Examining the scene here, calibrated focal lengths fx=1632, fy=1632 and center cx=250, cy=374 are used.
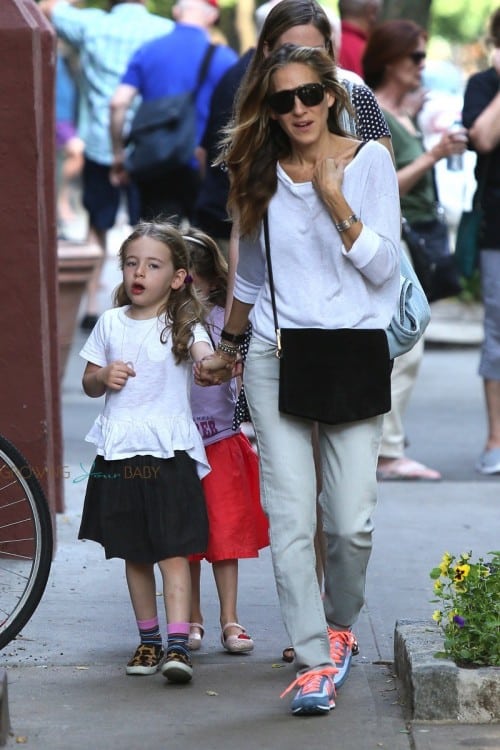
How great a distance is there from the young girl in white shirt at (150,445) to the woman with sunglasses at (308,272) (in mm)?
375

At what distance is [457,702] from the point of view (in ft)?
14.5

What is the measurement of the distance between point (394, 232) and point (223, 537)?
1.18 metres

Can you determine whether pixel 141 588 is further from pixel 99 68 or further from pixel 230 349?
pixel 99 68

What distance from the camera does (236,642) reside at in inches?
204

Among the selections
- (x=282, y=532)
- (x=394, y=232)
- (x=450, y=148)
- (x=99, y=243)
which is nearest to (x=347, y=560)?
(x=282, y=532)

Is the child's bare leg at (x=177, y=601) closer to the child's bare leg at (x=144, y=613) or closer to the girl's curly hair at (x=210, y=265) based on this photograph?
the child's bare leg at (x=144, y=613)

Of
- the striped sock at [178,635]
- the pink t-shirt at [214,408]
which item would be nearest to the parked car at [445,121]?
the pink t-shirt at [214,408]

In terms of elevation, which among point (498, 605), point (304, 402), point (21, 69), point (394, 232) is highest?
point (21, 69)

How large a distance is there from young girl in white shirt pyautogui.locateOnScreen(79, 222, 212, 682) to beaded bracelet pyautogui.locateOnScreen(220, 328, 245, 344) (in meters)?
0.13

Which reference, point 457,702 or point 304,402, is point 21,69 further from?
point 457,702

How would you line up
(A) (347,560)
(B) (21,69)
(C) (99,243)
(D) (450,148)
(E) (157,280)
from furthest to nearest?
1. (C) (99,243)
2. (D) (450,148)
3. (B) (21,69)
4. (E) (157,280)
5. (A) (347,560)

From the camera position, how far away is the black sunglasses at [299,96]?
14.6 ft

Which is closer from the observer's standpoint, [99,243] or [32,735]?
[32,735]

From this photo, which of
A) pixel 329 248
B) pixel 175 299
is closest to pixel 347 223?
pixel 329 248
